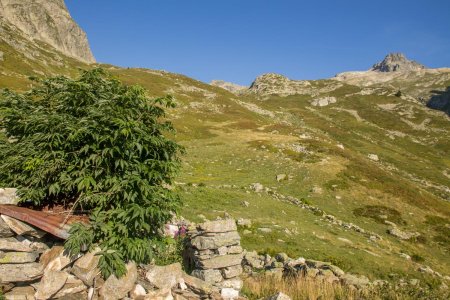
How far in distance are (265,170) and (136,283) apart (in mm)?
37992

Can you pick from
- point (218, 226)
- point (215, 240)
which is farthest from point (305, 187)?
point (215, 240)

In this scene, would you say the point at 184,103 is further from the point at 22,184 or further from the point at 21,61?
the point at 22,184

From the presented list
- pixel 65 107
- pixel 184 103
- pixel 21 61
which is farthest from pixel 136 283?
pixel 21 61

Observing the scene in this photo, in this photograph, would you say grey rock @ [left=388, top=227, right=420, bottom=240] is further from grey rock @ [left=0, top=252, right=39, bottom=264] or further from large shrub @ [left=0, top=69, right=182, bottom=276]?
grey rock @ [left=0, top=252, right=39, bottom=264]

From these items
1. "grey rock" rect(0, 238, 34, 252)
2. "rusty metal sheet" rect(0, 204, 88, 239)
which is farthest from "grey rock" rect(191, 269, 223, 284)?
"grey rock" rect(0, 238, 34, 252)

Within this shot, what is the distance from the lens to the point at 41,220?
9289 mm

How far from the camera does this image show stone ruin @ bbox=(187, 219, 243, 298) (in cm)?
1336

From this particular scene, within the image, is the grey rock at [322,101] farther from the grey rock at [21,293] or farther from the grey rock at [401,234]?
the grey rock at [21,293]

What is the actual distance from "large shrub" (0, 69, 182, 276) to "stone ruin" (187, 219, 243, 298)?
356 cm

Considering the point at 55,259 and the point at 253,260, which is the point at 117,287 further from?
→ the point at 253,260

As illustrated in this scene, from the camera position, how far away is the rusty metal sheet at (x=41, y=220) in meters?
9.09

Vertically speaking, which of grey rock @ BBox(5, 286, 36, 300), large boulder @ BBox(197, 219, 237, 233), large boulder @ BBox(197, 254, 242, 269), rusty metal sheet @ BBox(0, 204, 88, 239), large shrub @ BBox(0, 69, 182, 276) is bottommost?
large boulder @ BBox(197, 254, 242, 269)

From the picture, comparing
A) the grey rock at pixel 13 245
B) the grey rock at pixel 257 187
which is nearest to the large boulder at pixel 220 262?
the grey rock at pixel 13 245

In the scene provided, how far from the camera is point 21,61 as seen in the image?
348 feet
